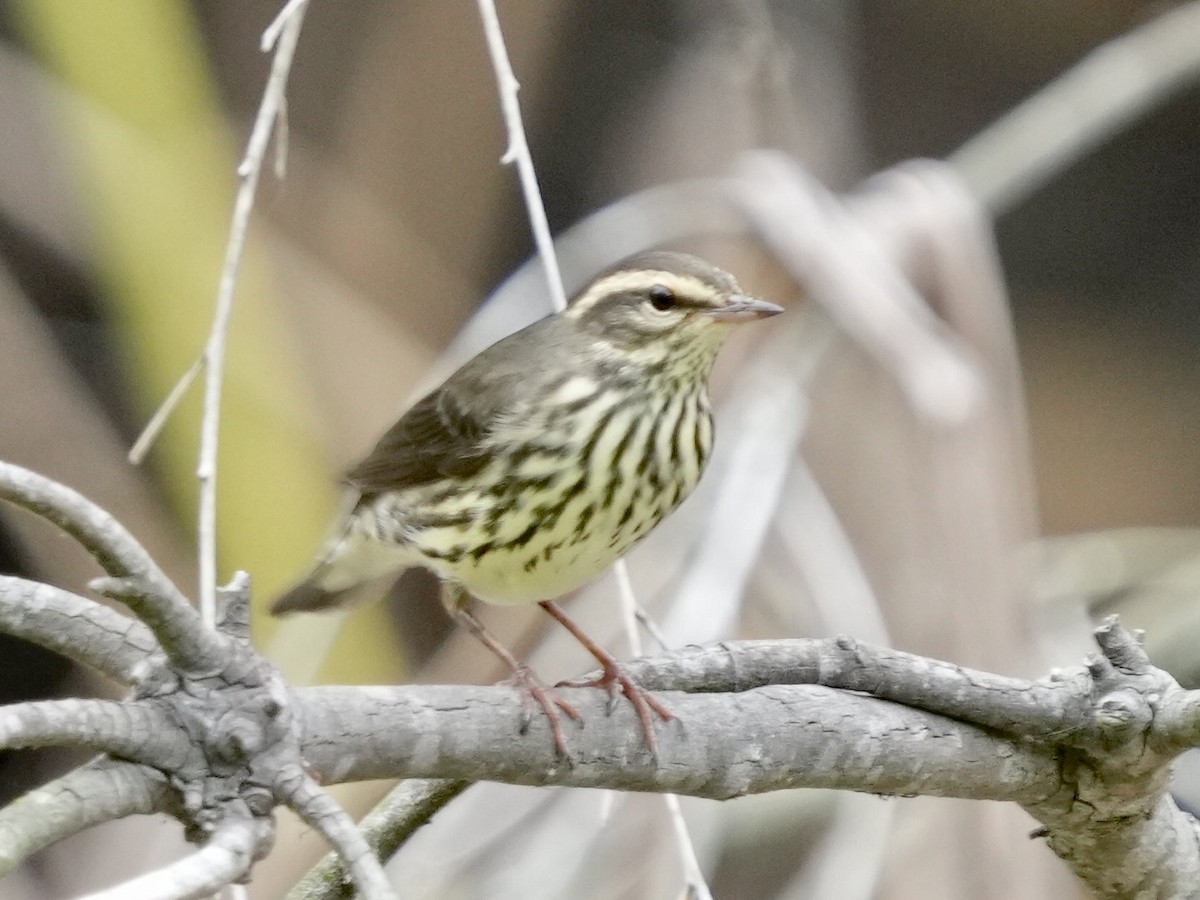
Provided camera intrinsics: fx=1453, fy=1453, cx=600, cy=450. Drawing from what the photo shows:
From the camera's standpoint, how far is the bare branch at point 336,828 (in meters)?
1.05

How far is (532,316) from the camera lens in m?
3.10

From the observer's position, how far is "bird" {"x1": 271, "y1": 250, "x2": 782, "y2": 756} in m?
1.96

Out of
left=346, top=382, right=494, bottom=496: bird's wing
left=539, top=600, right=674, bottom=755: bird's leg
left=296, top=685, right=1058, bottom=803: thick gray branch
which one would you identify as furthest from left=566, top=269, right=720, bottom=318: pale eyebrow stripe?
left=296, top=685, right=1058, bottom=803: thick gray branch

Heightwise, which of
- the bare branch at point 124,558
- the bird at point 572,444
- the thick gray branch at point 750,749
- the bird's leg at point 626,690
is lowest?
the bare branch at point 124,558

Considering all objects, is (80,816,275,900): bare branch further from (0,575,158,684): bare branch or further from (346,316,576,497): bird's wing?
(346,316,576,497): bird's wing

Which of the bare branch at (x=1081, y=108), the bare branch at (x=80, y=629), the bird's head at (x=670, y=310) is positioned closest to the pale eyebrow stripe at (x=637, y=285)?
the bird's head at (x=670, y=310)

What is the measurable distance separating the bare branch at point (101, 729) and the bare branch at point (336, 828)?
0.09 m

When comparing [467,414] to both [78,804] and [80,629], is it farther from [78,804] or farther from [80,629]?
[78,804]

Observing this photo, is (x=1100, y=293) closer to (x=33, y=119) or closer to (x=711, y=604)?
(x=711, y=604)

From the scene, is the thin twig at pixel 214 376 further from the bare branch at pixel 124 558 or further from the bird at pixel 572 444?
the bird at pixel 572 444

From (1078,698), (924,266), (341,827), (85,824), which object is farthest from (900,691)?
(924,266)

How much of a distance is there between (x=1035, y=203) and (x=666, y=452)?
2.63 meters

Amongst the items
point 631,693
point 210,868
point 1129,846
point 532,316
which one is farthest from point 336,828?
point 532,316

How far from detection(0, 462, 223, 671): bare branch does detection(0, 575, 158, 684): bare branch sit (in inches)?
2.1
